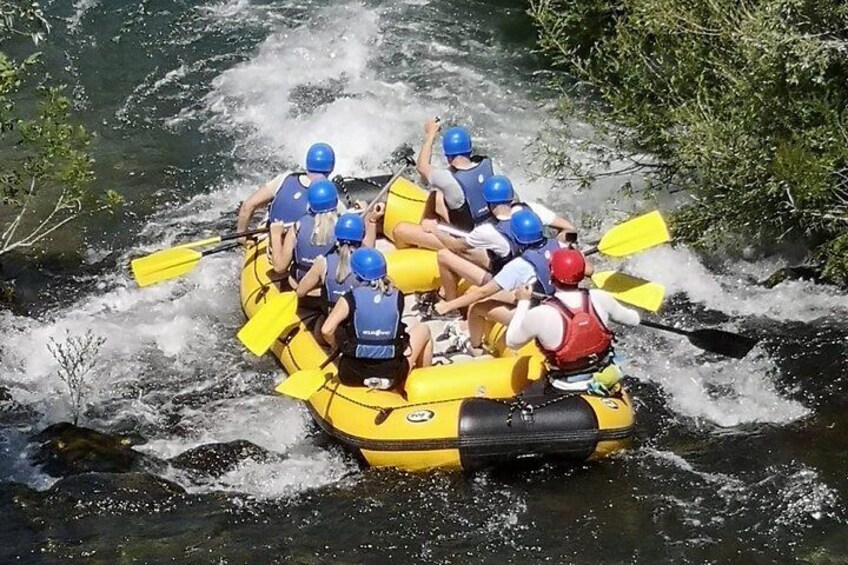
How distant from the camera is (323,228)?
7809mm

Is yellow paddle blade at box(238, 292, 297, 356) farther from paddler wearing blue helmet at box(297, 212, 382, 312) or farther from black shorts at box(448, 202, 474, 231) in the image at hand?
black shorts at box(448, 202, 474, 231)

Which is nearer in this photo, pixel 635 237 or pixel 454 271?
pixel 454 271

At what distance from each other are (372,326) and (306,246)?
1.21 metres

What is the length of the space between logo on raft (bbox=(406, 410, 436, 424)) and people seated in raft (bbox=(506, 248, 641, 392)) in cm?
61

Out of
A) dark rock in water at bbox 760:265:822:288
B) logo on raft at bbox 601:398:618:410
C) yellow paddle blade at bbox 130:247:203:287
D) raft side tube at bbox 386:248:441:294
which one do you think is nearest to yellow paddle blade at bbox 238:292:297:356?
raft side tube at bbox 386:248:441:294

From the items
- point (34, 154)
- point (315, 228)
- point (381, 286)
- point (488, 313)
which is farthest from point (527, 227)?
point (34, 154)

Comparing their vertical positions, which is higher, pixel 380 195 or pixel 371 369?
pixel 380 195

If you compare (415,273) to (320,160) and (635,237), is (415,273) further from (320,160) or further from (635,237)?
(635,237)

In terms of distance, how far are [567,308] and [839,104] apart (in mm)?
2934

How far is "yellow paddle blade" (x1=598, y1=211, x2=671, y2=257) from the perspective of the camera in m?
7.94

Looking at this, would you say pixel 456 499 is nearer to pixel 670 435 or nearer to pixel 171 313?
pixel 670 435

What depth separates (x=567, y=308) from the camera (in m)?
6.67

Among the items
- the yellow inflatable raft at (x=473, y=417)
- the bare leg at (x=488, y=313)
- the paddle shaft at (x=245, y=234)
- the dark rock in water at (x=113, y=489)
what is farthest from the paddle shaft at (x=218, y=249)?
the dark rock in water at (x=113, y=489)

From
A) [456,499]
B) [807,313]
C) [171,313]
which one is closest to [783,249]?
[807,313]
